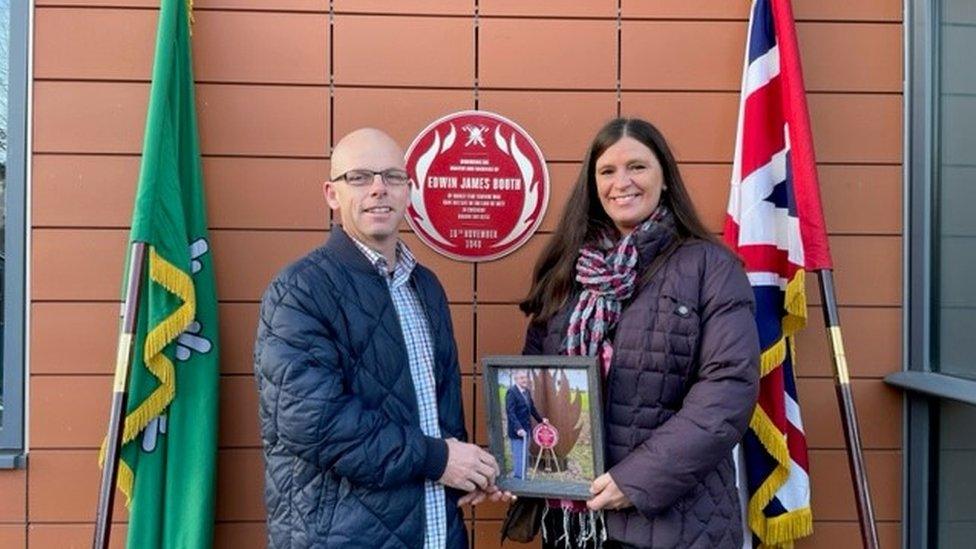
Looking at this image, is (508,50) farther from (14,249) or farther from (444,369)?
(14,249)

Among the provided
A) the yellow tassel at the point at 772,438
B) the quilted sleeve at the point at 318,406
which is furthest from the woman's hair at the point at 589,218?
the yellow tassel at the point at 772,438

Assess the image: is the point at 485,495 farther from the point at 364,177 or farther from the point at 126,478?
the point at 126,478

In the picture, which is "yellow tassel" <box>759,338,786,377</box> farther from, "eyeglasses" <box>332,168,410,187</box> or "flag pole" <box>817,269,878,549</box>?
"eyeglasses" <box>332,168,410,187</box>

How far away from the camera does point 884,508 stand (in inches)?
126

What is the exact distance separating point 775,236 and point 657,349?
99cm

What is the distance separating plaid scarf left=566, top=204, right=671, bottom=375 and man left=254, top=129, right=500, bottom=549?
13.1 inches

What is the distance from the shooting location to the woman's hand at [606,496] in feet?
6.92

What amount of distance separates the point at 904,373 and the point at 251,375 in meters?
2.12

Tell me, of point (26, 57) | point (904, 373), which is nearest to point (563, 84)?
point (904, 373)

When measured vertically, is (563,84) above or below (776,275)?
above

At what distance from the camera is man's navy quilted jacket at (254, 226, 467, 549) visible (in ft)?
6.52

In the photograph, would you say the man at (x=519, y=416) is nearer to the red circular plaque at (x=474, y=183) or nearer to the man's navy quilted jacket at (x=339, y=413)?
the man's navy quilted jacket at (x=339, y=413)

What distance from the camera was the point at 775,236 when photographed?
2.94 meters

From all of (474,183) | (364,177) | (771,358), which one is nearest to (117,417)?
(364,177)
